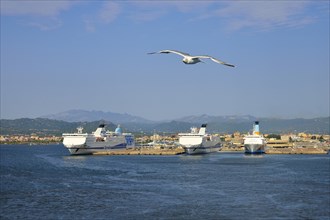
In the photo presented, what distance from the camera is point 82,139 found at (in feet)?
368

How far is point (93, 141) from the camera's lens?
117 metres

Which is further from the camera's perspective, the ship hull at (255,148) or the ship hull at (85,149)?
the ship hull at (255,148)

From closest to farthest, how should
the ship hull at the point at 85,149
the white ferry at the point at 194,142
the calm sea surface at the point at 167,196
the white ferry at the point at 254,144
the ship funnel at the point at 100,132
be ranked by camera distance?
the calm sea surface at the point at 167,196, the ship hull at the point at 85,149, the white ferry at the point at 194,142, the white ferry at the point at 254,144, the ship funnel at the point at 100,132

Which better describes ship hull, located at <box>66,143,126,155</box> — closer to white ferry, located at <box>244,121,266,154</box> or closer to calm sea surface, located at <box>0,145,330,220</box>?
white ferry, located at <box>244,121,266,154</box>

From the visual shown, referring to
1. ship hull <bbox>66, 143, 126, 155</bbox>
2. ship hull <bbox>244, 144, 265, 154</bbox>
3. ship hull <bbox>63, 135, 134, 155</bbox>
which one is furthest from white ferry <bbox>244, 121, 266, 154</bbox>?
ship hull <bbox>66, 143, 126, 155</bbox>

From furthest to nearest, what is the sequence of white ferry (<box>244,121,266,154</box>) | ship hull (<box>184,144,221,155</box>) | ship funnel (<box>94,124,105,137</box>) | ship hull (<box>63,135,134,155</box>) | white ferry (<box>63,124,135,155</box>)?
ship funnel (<box>94,124,105,137</box>)
white ferry (<box>244,121,266,154</box>)
ship hull (<box>184,144,221,155</box>)
white ferry (<box>63,124,135,155</box>)
ship hull (<box>63,135,134,155</box>)

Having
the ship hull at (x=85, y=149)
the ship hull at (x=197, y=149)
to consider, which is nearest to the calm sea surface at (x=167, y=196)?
the ship hull at (x=85, y=149)

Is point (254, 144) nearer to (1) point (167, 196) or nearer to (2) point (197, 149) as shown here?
(2) point (197, 149)

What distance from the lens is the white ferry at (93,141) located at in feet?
367

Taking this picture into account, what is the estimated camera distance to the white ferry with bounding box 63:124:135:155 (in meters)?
112

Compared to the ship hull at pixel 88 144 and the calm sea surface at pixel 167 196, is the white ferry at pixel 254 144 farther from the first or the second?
the calm sea surface at pixel 167 196

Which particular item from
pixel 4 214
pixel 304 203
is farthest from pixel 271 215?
pixel 4 214

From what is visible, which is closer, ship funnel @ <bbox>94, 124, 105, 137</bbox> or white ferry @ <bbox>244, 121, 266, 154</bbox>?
white ferry @ <bbox>244, 121, 266, 154</bbox>

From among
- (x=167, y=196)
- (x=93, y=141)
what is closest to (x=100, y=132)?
(x=93, y=141)
